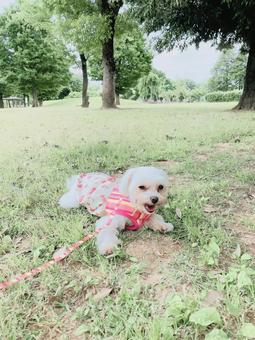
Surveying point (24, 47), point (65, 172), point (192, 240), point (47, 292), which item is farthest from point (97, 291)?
point (24, 47)

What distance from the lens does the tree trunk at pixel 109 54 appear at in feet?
43.1

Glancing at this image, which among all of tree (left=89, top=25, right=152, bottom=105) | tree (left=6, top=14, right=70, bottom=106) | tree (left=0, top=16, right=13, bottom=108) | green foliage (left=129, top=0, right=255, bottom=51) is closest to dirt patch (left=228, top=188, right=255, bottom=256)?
green foliage (left=129, top=0, right=255, bottom=51)

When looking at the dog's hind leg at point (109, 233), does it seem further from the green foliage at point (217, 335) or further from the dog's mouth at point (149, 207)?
the green foliage at point (217, 335)

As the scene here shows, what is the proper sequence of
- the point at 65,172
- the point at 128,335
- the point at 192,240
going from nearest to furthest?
1. the point at 128,335
2. the point at 192,240
3. the point at 65,172

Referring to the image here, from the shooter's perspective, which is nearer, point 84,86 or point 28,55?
point 84,86

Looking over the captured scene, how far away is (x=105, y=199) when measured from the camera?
95.5 inches

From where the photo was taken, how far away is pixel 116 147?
5031mm

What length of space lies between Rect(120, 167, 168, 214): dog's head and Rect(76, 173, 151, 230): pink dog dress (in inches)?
3.5

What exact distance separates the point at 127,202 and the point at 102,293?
656 millimetres

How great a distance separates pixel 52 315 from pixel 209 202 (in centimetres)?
174

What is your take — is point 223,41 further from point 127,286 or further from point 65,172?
point 127,286

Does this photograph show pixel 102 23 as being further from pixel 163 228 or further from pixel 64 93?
pixel 64 93

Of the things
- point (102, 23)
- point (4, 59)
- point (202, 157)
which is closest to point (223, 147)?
point (202, 157)

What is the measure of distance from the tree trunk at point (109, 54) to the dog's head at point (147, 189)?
481 inches
